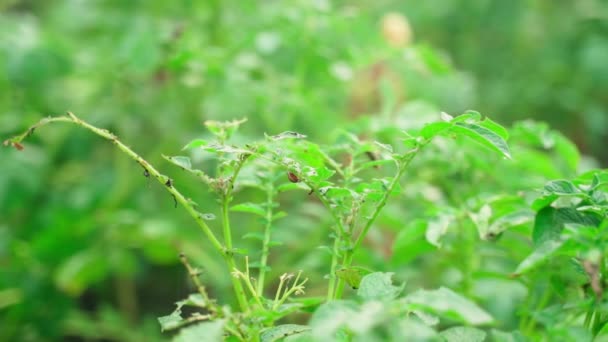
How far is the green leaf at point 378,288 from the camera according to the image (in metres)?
0.42

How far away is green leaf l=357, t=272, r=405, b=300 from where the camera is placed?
419 mm

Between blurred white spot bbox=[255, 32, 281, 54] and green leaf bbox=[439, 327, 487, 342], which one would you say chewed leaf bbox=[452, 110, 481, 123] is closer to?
green leaf bbox=[439, 327, 487, 342]

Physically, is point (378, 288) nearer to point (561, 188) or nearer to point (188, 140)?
point (561, 188)

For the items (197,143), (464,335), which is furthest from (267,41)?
(464,335)

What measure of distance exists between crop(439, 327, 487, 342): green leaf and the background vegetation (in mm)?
187

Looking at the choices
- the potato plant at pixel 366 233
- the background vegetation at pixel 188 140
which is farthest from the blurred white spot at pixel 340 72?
the potato plant at pixel 366 233

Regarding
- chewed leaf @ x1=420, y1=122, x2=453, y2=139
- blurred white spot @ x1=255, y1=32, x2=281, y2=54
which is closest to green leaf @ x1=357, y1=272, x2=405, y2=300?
chewed leaf @ x1=420, y1=122, x2=453, y2=139

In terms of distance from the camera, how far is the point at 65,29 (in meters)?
1.73

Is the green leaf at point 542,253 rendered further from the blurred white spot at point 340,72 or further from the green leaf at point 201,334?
the blurred white spot at point 340,72

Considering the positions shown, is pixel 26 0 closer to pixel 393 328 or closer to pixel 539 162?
pixel 539 162

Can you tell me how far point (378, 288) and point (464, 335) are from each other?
0.09 m

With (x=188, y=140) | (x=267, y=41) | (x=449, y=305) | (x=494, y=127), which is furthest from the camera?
(x=188, y=140)

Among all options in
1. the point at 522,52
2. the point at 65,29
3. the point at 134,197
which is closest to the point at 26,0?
the point at 65,29

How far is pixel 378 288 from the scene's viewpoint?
1.41 ft
